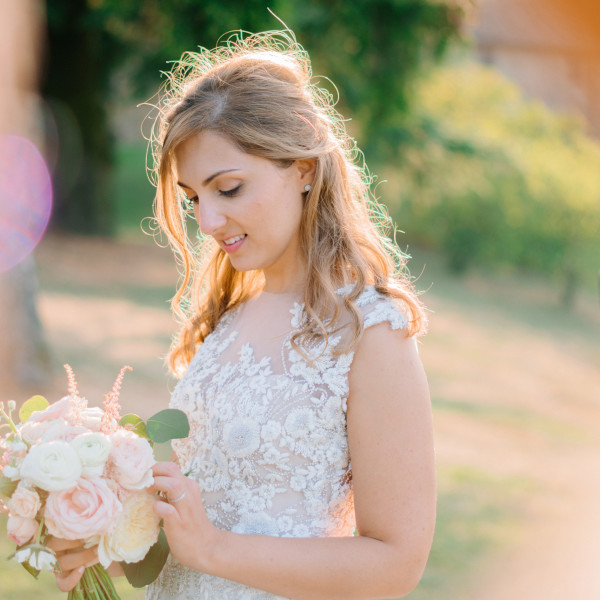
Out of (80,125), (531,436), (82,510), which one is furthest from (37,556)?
(80,125)

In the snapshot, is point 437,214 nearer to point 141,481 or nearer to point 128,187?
point 128,187

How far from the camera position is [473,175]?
19.7 m

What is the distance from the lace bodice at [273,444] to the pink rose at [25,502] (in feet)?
1.33

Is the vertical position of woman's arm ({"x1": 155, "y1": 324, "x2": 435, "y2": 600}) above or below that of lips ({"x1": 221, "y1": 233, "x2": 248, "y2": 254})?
below

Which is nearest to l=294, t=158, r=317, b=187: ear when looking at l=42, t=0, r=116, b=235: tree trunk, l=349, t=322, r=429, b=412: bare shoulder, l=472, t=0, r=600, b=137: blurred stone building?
l=349, t=322, r=429, b=412: bare shoulder

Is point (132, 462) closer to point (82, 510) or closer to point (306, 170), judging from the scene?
point (82, 510)

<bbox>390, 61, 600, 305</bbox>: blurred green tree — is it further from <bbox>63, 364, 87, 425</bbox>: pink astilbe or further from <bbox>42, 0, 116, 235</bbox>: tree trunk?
<bbox>63, 364, 87, 425</bbox>: pink astilbe

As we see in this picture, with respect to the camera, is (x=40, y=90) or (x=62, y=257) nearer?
(x=62, y=257)

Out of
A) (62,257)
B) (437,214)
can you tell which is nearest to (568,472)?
(62,257)

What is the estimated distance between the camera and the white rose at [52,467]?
1681mm

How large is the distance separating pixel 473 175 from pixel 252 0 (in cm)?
1160

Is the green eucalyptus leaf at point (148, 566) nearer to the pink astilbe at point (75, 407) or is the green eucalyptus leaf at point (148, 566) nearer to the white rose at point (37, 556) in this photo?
the white rose at point (37, 556)

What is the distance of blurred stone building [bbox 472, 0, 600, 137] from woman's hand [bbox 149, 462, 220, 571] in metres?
34.6

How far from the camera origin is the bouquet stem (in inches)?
74.8
